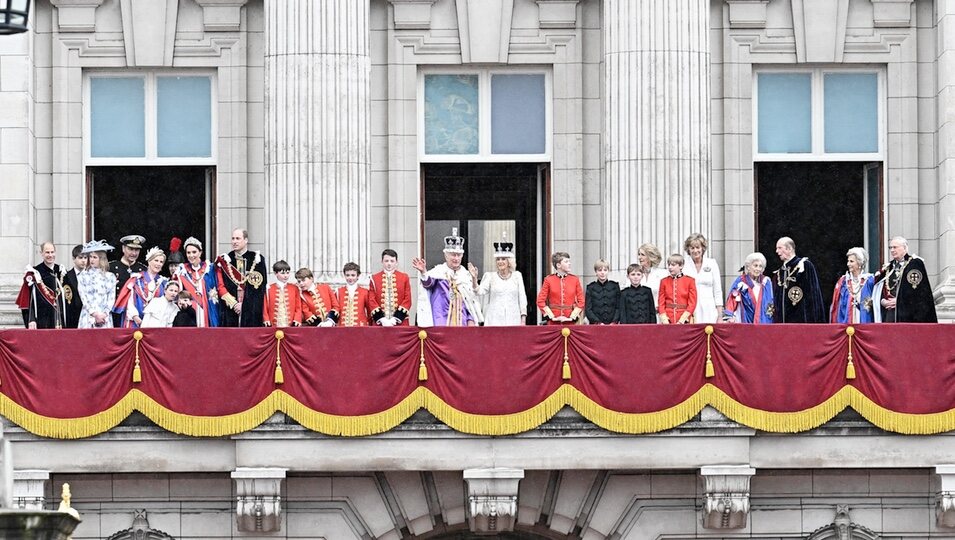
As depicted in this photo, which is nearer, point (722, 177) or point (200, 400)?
point (200, 400)

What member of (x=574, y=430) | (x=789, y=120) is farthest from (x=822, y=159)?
(x=574, y=430)

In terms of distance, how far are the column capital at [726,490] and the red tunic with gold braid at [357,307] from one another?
234 inches

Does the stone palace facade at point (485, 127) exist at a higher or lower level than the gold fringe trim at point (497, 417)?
higher

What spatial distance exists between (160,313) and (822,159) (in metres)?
12.6

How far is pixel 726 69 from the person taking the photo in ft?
174

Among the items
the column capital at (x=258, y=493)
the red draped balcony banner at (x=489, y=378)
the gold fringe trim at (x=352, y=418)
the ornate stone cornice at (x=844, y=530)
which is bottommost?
the ornate stone cornice at (x=844, y=530)

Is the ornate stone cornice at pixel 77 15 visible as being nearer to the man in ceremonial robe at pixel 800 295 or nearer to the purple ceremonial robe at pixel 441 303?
the purple ceremonial robe at pixel 441 303

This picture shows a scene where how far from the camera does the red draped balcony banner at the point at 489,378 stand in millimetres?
46438

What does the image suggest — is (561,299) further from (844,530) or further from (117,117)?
(117,117)

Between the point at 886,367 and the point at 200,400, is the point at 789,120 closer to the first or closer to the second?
the point at 886,367

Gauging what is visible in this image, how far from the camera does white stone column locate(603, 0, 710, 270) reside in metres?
51.0

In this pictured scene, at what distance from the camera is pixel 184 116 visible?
175 ft

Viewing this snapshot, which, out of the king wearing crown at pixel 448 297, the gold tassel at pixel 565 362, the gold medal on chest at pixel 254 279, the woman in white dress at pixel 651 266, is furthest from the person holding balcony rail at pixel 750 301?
the gold medal on chest at pixel 254 279

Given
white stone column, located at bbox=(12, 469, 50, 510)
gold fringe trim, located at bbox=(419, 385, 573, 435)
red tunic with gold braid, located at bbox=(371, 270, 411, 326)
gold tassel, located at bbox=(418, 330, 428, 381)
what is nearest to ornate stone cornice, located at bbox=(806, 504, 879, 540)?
gold fringe trim, located at bbox=(419, 385, 573, 435)
